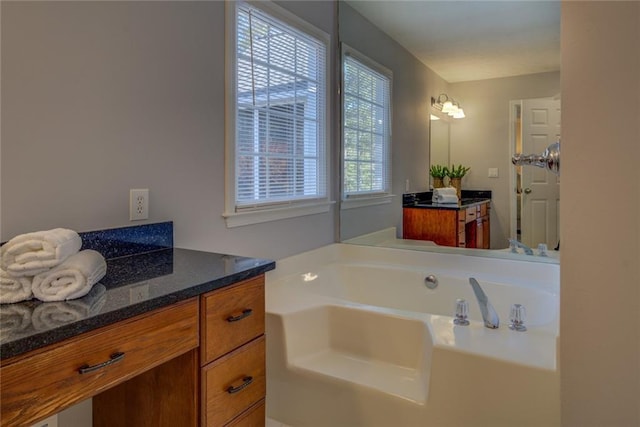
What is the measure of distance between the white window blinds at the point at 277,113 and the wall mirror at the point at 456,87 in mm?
518

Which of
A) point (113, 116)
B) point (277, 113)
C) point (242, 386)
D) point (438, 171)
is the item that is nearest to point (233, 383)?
→ point (242, 386)

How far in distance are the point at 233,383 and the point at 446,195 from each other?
2.21 meters

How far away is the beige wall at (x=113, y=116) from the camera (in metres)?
1.20

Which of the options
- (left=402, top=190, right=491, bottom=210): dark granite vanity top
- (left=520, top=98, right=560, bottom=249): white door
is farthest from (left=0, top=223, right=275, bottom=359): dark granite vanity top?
(left=402, top=190, right=491, bottom=210): dark granite vanity top

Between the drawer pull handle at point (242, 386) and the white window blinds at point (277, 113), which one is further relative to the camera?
the white window blinds at point (277, 113)

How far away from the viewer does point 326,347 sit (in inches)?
76.5

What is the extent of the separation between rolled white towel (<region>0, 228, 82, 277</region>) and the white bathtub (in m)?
1.09

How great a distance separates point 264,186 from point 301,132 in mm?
485

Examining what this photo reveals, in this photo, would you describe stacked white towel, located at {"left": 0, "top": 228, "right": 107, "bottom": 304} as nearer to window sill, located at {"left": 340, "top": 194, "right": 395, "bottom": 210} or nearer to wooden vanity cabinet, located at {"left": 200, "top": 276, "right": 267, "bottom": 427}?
wooden vanity cabinet, located at {"left": 200, "top": 276, "right": 267, "bottom": 427}

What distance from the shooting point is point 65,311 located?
0.82m

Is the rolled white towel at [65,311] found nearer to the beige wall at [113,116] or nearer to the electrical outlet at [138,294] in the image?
the electrical outlet at [138,294]

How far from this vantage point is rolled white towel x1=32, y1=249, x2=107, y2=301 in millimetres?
891

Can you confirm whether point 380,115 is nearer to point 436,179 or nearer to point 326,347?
point 436,179

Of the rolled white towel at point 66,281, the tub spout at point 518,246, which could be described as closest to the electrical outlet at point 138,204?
the rolled white towel at point 66,281
